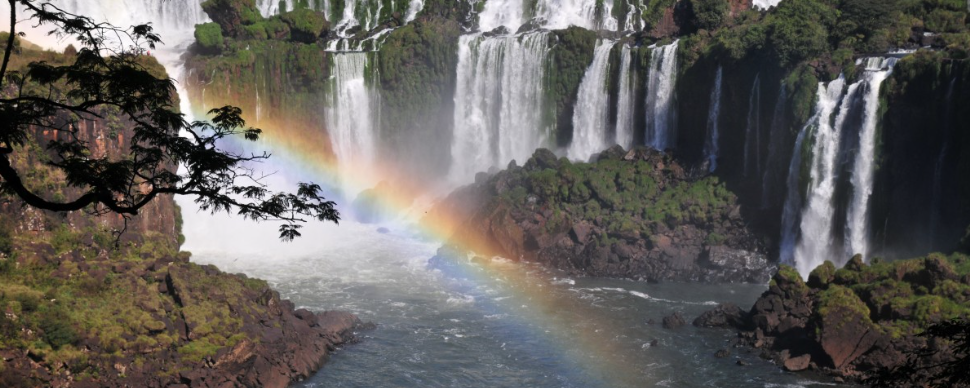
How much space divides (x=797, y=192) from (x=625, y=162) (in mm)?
10893

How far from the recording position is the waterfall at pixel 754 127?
48062 millimetres

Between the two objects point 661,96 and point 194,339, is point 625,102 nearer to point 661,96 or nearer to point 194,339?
point 661,96

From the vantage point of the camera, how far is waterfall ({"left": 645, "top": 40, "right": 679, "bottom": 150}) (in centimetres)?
5319

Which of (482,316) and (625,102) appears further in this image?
(625,102)

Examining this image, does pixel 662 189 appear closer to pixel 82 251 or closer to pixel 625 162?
pixel 625 162

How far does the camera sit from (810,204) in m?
44.1

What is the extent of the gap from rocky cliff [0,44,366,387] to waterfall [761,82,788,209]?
2465 cm

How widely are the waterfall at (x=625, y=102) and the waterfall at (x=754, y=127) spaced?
27.0ft

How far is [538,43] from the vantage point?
190ft

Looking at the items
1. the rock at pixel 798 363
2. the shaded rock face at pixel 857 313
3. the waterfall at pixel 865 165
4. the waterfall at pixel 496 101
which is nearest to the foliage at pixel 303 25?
the waterfall at pixel 496 101

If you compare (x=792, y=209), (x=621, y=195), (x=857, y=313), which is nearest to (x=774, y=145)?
(x=792, y=209)

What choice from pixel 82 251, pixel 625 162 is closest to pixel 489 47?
pixel 625 162

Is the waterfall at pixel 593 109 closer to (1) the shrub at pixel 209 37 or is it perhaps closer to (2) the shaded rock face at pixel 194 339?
(1) the shrub at pixel 209 37

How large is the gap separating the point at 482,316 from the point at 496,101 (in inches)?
983
